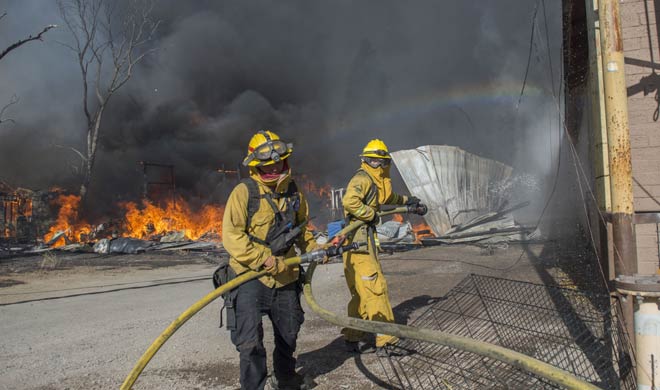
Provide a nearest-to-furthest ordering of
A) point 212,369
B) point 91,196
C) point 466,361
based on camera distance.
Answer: point 466,361, point 212,369, point 91,196

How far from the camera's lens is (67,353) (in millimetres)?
4168

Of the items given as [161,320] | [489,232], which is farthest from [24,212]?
[489,232]

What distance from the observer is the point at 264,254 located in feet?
9.32

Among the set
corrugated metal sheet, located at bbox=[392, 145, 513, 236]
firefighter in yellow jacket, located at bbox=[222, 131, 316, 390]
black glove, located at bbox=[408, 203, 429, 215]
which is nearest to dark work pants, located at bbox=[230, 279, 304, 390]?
firefighter in yellow jacket, located at bbox=[222, 131, 316, 390]

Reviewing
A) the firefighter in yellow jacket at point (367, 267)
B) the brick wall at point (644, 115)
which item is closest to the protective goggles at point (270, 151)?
the firefighter in yellow jacket at point (367, 267)

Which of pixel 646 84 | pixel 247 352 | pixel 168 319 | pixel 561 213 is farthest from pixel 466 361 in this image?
pixel 561 213

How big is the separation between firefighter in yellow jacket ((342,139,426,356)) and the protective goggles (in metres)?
1.19

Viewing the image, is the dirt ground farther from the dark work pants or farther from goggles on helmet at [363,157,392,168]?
goggles on helmet at [363,157,392,168]

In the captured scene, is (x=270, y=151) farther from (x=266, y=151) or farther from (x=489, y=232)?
(x=489, y=232)

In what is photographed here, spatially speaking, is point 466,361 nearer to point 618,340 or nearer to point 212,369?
point 618,340

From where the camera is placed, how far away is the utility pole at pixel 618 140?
235cm

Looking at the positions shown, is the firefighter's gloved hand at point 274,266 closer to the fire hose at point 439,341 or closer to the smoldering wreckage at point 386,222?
the fire hose at point 439,341

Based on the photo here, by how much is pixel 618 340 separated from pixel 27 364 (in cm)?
456

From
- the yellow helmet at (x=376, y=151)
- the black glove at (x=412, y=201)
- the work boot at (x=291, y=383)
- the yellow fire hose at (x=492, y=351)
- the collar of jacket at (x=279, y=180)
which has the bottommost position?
the work boot at (x=291, y=383)
